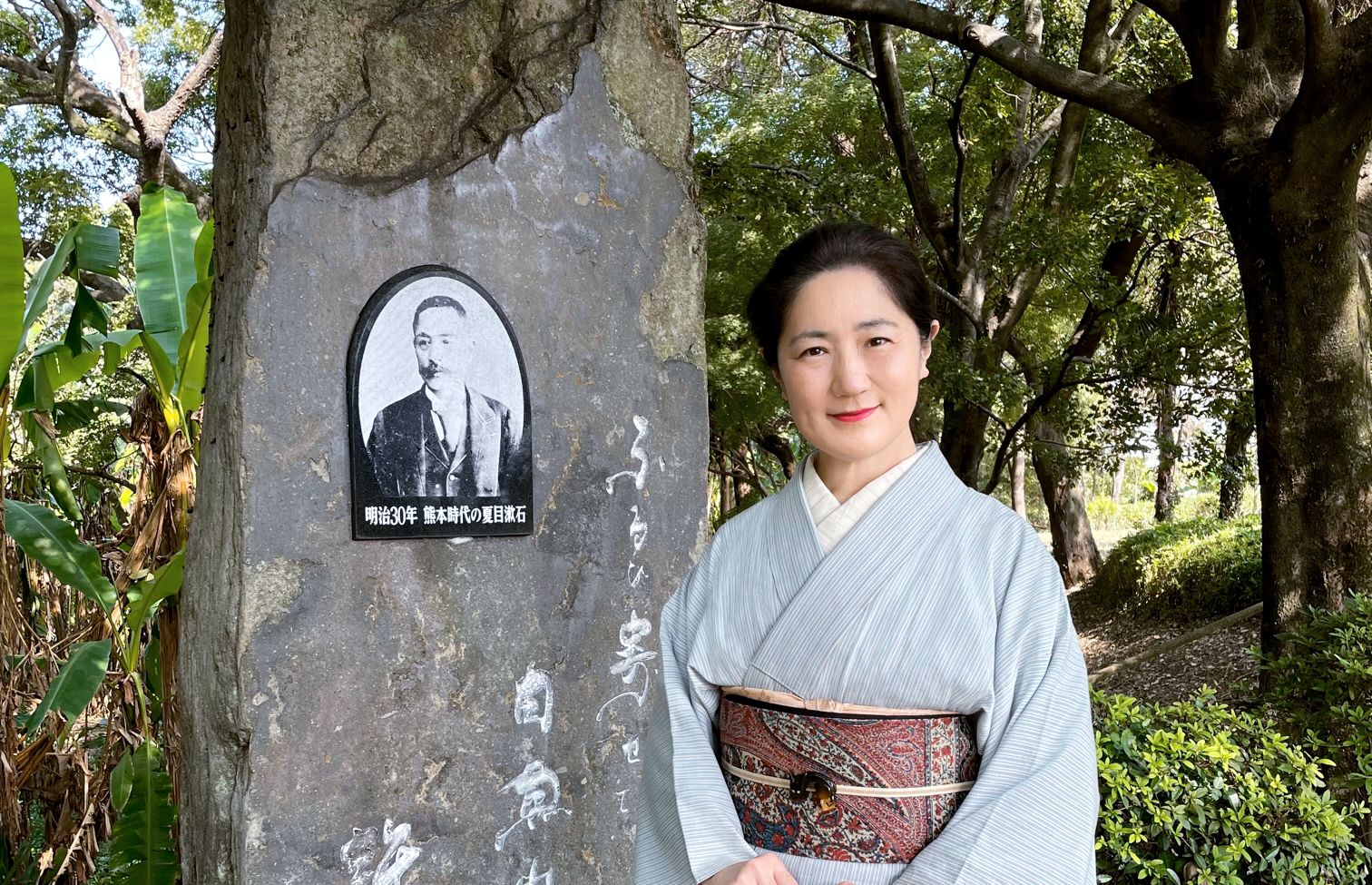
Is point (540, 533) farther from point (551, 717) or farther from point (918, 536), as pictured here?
point (918, 536)

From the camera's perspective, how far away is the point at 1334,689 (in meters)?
4.10

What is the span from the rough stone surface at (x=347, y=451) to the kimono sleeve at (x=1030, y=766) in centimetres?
121

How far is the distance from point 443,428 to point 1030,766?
1.48 meters

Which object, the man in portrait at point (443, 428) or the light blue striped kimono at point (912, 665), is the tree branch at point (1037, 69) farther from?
the light blue striped kimono at point (912, 665)

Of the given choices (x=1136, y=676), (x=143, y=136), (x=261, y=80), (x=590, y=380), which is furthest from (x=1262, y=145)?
(x=143, y=136)

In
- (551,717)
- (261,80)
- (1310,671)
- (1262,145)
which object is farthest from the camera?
(1262,145)

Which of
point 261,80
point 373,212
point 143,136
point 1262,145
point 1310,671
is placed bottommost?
point 1310,671

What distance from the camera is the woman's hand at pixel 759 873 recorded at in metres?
Answer: 1.71

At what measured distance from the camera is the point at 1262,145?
465 cm

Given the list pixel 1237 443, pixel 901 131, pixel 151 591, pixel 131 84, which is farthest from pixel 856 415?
pixel 131 84

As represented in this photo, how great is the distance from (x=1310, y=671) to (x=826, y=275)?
11.0 ft

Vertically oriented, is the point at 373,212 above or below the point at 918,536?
above

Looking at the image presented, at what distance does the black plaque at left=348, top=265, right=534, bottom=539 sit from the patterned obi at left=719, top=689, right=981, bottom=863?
41.0 inches

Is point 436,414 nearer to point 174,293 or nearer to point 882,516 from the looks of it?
point 882,516
